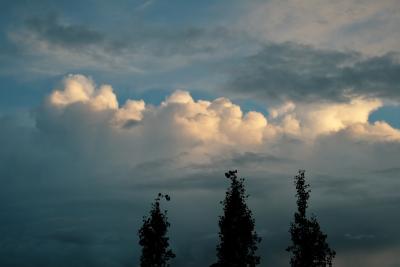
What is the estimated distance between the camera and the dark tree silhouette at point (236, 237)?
88.2 m

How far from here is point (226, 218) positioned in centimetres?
9044

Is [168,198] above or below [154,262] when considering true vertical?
above

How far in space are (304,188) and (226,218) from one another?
510 inches

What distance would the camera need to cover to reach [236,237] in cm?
8894

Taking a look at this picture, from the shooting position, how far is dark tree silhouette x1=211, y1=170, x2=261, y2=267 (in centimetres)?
8819

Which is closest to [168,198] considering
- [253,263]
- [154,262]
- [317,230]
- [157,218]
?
[157,218]

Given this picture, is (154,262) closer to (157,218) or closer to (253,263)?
(157,218)

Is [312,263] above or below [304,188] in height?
below

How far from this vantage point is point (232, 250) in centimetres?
8838

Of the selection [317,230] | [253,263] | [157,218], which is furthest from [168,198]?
[317,230]

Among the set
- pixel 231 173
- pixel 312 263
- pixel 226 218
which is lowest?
pixel 312 263

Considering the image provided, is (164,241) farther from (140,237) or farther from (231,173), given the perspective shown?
(231,173)

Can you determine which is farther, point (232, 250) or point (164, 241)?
point (164, 241)

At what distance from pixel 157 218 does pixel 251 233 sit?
50.6ft
